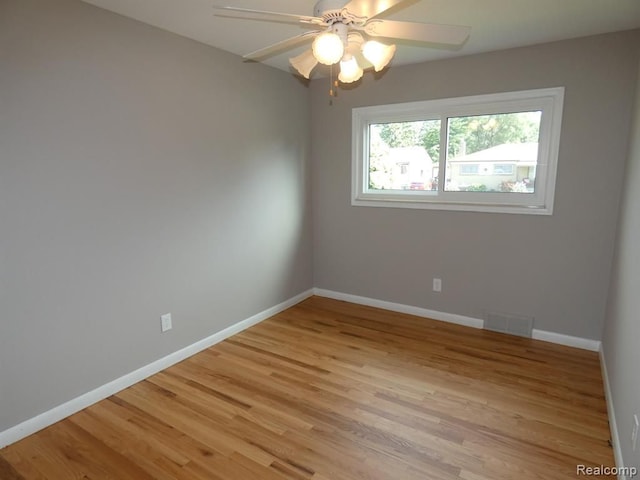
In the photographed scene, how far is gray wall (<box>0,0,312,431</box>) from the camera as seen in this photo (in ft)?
6.27

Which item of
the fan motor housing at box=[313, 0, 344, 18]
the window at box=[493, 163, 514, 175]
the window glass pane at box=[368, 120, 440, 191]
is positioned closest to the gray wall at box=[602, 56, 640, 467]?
the window at box=[493, 163, 514, 175]

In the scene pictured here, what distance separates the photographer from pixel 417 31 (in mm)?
1683

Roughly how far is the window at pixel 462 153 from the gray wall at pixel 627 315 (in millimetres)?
607

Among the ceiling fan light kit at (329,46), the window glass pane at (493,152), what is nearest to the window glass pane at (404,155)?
the window glass pane at (493,152)

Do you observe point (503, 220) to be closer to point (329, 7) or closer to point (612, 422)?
point (612, 422)

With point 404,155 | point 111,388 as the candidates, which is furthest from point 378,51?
point 111,388

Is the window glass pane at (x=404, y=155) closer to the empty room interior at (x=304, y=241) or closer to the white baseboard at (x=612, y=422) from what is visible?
the empty room interior at (x=304, y=241)

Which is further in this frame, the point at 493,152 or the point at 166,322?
the point at 493,152

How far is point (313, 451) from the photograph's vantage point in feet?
6.21

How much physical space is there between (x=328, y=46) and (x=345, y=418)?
1947 millimetres

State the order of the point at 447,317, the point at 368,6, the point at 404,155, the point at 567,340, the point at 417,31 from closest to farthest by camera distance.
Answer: the point at 368,6, the point at 417,31, the point at 567,340, the point at 447,317, the point at 404,155

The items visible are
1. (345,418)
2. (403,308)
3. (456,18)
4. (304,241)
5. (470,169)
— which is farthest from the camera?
(304,241)

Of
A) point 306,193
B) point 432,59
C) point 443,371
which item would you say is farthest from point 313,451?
point 432,59

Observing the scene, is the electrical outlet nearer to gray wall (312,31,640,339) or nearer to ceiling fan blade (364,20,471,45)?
gray wall (312,31,640,339)
